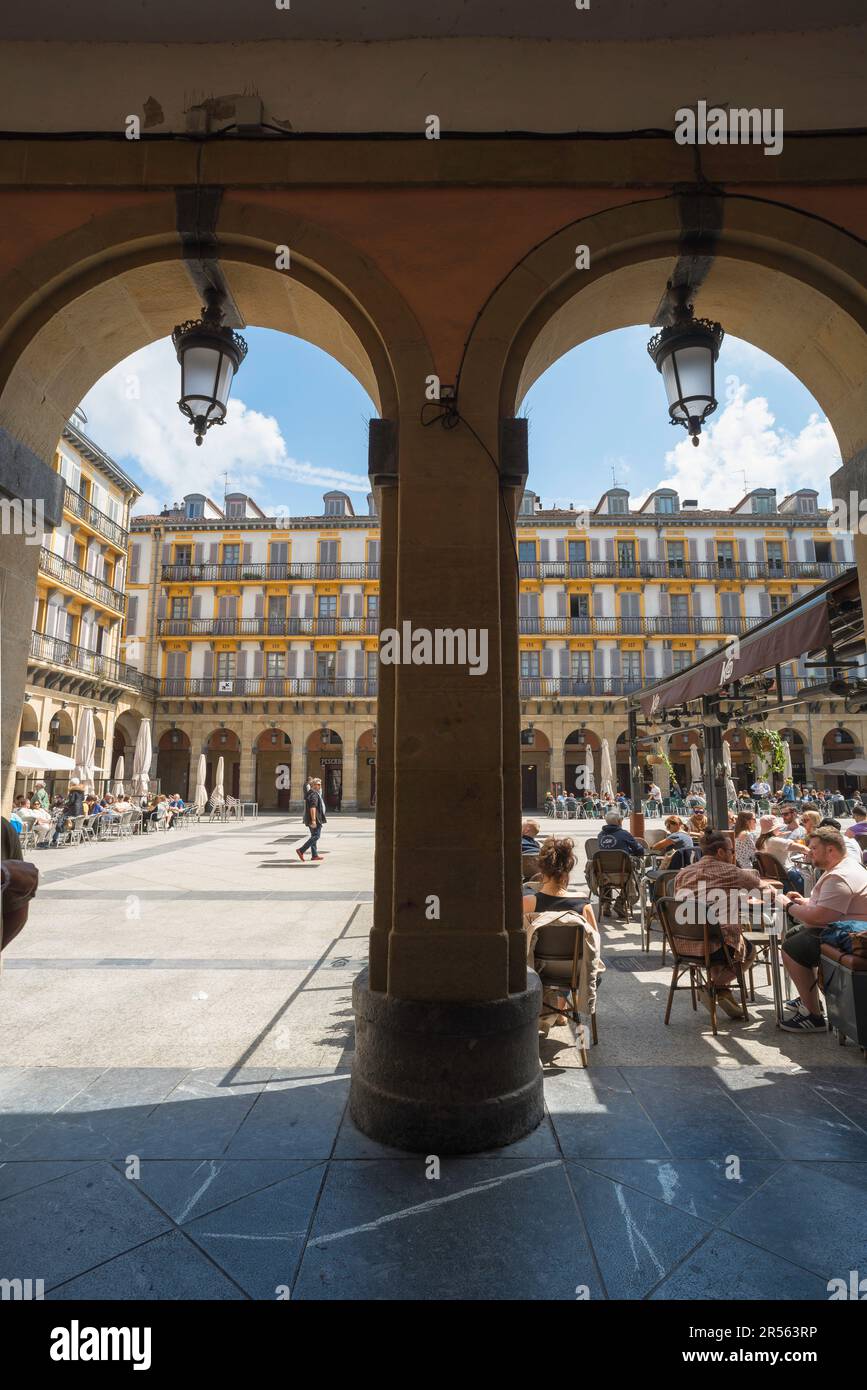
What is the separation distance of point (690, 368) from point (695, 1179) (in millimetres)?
3417

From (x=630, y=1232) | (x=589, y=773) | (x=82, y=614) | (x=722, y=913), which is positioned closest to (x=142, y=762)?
(x=82, y=614)

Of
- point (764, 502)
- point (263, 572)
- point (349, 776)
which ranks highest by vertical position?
point (764, 502)

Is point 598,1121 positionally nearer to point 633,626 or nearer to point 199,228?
point 199,228

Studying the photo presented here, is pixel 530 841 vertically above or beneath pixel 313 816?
above

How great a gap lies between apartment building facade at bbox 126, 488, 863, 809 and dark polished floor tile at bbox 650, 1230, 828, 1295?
32609 millimetres

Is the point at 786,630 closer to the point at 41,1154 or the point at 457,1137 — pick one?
the point at 457,1137

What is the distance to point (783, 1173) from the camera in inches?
103

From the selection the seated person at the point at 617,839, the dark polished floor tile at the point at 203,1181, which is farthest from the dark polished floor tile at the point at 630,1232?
the seated person at the point at 617,839

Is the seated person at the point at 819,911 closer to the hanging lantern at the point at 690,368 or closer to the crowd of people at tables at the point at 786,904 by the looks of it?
the crowd of people at tables at the point at 786,904

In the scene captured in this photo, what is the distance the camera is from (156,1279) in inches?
80.6

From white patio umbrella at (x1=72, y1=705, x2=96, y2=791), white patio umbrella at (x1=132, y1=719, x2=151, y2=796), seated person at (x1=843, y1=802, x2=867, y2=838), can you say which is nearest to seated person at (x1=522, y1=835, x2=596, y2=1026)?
seated person at (x1=843, y1=802, x2=867, y2=838)

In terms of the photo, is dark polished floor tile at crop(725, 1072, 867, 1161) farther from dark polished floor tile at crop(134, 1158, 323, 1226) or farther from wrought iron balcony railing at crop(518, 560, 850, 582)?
wrought iron balcony railing at crop(518, 560, 850, 582)

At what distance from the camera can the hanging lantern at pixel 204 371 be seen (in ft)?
11.4

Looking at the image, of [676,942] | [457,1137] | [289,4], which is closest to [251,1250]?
[457,1137]
